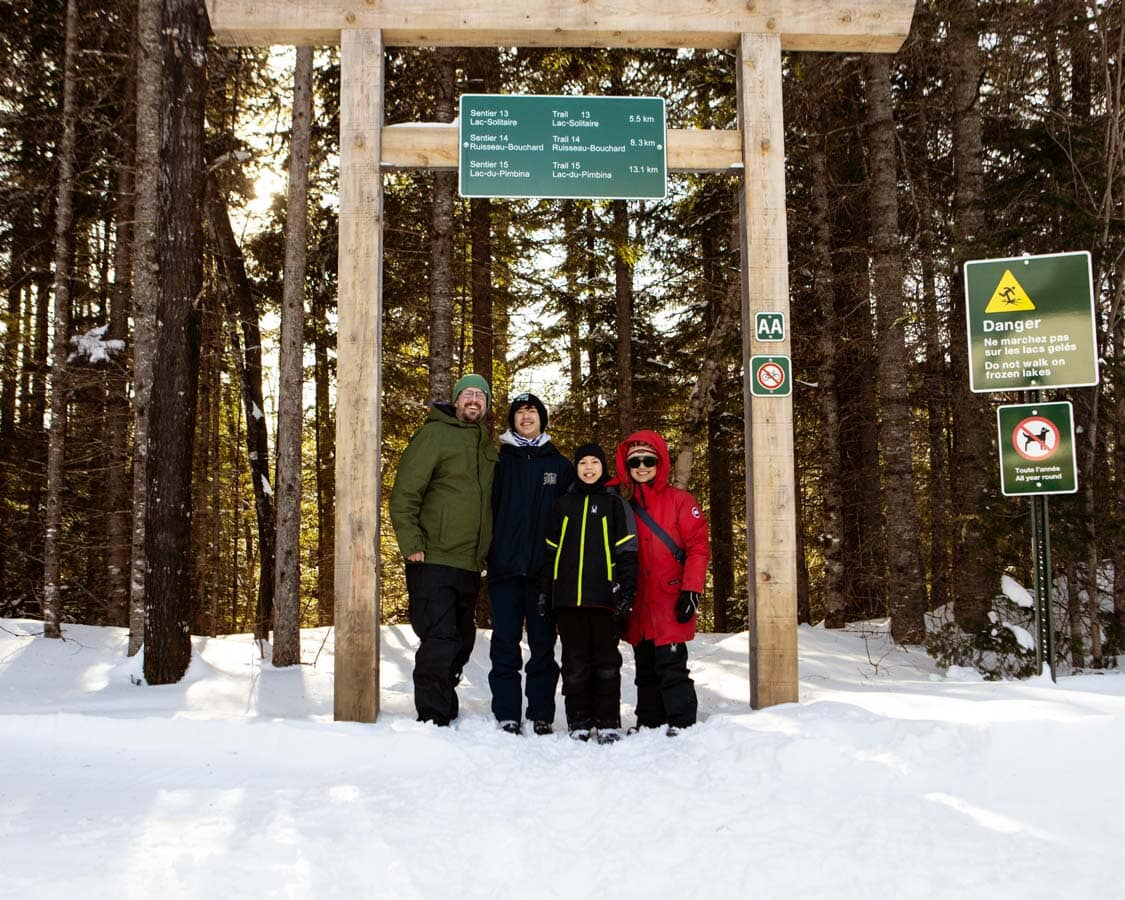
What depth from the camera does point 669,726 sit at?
5258 mm

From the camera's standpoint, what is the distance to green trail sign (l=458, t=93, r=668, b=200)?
584 cm

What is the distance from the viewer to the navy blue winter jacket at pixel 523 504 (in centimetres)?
550

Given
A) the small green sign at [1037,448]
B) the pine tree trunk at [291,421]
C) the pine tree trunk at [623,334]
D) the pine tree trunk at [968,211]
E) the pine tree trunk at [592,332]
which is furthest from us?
the pine tree trunk at [623,334]

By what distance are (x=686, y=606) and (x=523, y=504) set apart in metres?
1.22

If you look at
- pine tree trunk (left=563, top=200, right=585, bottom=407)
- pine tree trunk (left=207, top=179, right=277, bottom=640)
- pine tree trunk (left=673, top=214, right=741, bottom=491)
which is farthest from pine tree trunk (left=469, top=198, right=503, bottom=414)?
pine tree trunk (left=673, top=214, right=741, bottom=491)

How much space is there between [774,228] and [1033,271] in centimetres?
202

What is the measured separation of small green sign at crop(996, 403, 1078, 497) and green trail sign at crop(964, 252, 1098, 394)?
22cm

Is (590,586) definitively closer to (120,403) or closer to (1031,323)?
(1031,323)

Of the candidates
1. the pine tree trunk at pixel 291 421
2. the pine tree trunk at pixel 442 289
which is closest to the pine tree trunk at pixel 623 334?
the pine tree trunk at pixel 442 289

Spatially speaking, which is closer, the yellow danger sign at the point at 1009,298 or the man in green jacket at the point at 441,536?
the man in green jacket at the point at 441,536

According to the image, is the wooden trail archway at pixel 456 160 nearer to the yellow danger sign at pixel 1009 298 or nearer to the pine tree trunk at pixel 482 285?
the yellow danger sign at pixel 1009 298

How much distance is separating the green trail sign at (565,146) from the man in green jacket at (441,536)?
1.53m

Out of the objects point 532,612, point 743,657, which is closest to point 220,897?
point 532,612

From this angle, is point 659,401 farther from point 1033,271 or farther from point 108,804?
point 108,804
